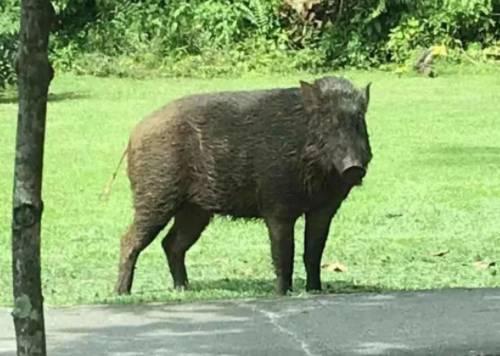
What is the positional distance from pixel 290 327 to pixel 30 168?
9.26 feet

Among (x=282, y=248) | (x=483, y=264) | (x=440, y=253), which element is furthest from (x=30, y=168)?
(x=440, y=253)

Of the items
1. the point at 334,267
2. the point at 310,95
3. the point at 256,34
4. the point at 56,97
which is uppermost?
the point at 256,34

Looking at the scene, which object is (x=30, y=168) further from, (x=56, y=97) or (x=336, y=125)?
(x=56, y=97)

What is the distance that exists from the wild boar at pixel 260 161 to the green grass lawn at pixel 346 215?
45 centimetres

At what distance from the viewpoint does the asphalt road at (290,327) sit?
621 cm

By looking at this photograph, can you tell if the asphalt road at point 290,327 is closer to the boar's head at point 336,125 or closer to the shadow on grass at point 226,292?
the shadow on grass at point 226,292

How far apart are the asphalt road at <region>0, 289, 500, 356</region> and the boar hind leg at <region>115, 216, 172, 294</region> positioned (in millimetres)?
1382

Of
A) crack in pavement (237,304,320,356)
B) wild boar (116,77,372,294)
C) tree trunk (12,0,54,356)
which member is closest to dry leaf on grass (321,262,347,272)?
wild boar (116,77,372,294)

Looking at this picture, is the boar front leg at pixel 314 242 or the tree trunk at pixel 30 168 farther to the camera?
the boar front leg at pixel 314 242

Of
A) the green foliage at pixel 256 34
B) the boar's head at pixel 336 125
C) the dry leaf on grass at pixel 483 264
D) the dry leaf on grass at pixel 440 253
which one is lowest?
the dry leaf on grass at pixel 440 253

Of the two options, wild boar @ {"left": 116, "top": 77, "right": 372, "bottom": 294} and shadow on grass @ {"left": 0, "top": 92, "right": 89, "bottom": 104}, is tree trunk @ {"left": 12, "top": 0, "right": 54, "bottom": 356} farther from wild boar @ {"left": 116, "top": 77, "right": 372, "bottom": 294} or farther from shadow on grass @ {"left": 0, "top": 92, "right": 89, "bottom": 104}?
shadow on grass @ {"left": 0, "top": 92, "right": 89, "bottom": 104}

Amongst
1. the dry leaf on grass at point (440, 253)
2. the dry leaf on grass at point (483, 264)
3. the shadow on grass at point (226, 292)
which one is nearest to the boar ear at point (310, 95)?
the shadow on grass at point (226, 292)

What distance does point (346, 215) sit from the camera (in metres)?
12.4

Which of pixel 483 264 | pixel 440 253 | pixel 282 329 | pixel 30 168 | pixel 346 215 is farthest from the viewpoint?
pixel 346 215
